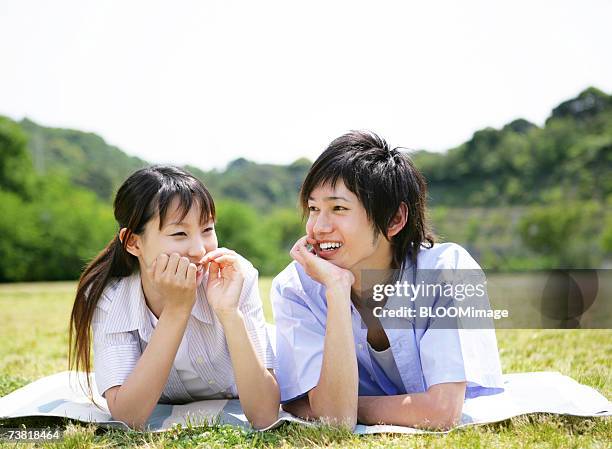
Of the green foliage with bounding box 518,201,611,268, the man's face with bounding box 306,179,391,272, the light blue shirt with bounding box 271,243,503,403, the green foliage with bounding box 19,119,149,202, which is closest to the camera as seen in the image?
the light blue shirt with bounding box 271,243,503,403

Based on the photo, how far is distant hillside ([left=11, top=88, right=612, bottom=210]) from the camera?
30375 mm

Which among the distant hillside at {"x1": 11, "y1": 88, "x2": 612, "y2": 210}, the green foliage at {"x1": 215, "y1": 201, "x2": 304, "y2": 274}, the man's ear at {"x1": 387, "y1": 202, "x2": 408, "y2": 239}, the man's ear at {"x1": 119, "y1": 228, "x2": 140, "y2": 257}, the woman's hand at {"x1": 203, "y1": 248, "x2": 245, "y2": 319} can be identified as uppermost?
the distant hillside at {"x1": 11, "y1": 88, "x2": 612, "y2": 210}

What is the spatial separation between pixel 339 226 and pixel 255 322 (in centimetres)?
68

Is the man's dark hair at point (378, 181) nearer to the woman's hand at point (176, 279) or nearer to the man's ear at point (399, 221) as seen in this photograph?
the man's ear at point (399, 221)

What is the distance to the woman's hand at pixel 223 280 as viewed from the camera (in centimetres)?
334

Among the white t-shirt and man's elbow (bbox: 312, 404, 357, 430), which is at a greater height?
the white t-shirt

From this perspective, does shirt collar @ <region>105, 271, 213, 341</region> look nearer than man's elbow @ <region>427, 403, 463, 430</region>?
No

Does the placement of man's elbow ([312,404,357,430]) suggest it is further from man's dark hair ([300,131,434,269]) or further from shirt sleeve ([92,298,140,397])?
shirt sleeve ([92,298,140,397])

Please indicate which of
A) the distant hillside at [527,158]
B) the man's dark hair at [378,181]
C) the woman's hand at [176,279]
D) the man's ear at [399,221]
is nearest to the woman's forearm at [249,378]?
the woman's hand at [176,279]

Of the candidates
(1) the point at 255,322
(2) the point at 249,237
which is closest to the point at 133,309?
(1) the point at 255,322

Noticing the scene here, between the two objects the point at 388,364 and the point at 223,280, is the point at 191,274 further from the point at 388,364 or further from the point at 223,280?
the point at 388,364

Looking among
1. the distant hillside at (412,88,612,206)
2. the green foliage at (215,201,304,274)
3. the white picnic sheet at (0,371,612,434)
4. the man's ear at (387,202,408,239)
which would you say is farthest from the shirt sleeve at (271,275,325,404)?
the distant hillside at (412,88,612,206)

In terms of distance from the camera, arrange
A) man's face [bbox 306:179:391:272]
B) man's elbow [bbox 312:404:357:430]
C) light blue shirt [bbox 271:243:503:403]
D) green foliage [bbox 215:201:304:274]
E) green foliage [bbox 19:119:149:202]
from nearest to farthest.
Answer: man's elbow [bbox 312:404:357:430]
light blue shirt [bbox 271:243:503:403]
man's face [bbox 306:179:391:272]
green foliage [bbox 215:201:304:274]
green foliage [bbox 19:119:149:202]

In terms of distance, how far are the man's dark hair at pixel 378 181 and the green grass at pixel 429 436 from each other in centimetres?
100
